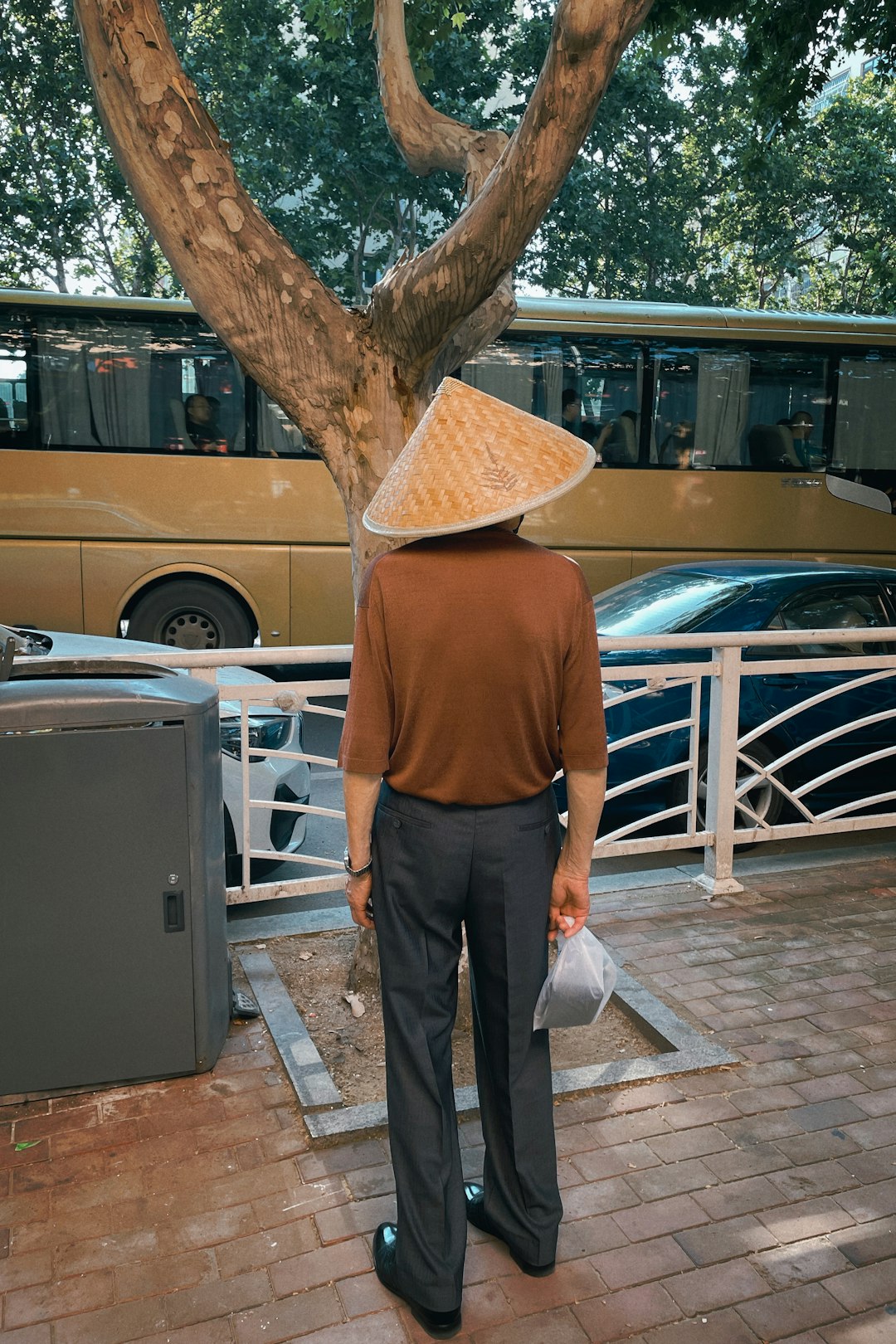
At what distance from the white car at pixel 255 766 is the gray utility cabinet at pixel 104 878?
1.43 metres

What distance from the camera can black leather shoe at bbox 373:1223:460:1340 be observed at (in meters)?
2.46

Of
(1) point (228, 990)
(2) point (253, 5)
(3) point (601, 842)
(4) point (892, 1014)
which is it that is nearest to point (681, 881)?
(3) point (601, 842)

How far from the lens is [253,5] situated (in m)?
17.4

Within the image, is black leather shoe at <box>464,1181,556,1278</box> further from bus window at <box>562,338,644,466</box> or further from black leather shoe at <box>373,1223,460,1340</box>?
bus window at <box>562,338,644,466</box>

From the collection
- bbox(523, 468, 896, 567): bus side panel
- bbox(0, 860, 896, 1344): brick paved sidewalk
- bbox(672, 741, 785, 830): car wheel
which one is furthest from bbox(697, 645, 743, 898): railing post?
bbox(523, 468, 896, 567): bus side panel

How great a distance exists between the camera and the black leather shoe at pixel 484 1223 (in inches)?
104

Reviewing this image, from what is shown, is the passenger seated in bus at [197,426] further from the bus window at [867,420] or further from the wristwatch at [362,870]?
the wristwatch at [362,870]

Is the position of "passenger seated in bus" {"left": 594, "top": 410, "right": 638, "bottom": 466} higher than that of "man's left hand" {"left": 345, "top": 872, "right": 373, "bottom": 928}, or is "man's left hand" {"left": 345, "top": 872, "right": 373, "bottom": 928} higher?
"passenger seated in bus" {"left": 594, "top": 410, "right": 638, "bottom": 466}

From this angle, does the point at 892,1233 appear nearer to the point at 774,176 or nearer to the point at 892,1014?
the point at 892,1014

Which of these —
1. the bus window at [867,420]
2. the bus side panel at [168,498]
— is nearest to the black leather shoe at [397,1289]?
the bus side panel at [168,498]

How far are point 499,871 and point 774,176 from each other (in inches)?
815

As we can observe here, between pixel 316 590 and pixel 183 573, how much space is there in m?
1.25

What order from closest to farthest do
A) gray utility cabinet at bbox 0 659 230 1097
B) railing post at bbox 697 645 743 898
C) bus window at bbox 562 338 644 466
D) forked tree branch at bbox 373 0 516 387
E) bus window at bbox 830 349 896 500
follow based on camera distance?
1. gray utility cabinet at bbox 0 659 230 1097
2. forked tree branch at bbox 373 0 516 387
3. railing post at bbox 697 645 743 898
4. bus window at bbox 562 338 644 466
5. bus window at bbox 830 349 896 500

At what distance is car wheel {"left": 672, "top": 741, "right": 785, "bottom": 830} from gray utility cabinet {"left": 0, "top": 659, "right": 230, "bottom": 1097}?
3.42m
